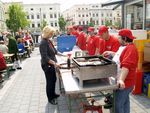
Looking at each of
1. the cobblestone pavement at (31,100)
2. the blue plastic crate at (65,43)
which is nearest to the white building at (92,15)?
the blue plastic crate at (65,43)

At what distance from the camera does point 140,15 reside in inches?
438

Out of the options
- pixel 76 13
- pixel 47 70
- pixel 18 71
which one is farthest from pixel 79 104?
pixel 76 13

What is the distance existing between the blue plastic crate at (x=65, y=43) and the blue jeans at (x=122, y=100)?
435cm

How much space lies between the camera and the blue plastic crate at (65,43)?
779 cm

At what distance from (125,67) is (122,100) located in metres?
0.62

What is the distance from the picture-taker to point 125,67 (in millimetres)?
3240

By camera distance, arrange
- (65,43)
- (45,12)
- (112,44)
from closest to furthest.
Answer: (112,44)
(65,43)
(45,12)

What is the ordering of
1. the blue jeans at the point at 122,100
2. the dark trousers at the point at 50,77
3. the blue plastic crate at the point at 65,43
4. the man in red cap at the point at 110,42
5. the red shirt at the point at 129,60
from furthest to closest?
the blue plastic crate at the point at 65,43, the dark trousers at the point at 50,77, the man in red cap at the point at 110,42, the blue jeans at the point at 122,100, the red shirt at the point at 129,60

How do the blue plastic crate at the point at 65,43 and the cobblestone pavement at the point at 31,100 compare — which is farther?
the blue plastic crate at the point at 65,43

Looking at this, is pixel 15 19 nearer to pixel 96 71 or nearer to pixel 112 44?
pixel 112 44

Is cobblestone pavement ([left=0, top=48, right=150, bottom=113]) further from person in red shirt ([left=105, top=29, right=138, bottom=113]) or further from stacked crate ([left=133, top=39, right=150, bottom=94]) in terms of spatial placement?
person in red shirt ([left=105, top=29, right=138, bottom=113])

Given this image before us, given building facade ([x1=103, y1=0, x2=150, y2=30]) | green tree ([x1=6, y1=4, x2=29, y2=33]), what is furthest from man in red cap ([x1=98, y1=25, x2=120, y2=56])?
green tree ([x1=6, y1=4, x2=29, y2=33])

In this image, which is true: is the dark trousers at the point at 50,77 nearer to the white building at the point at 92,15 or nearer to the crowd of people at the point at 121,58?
the crowd of people at the point at 121,58

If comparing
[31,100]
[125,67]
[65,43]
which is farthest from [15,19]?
[125,67]
